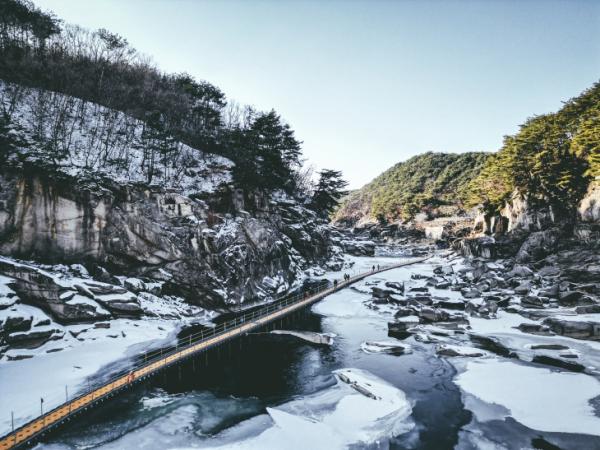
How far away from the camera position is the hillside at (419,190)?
118312mm

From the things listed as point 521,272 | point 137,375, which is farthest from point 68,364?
point 521,272

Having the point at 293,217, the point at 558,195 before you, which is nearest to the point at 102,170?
the point at 293,217

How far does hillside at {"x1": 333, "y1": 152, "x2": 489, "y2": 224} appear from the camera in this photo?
11831 cm

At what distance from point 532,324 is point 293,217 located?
144 feet

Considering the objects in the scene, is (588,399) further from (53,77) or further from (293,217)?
(53,77)

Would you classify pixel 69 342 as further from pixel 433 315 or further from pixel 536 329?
pixel 536 329

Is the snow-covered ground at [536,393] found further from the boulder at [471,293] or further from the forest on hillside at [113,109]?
the forest on hillside at [113,109]

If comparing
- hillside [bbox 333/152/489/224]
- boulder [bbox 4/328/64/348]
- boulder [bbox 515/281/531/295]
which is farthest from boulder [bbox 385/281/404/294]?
hillside [bbox 333/152/489/224]

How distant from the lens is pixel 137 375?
70.5ft

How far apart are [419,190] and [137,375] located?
438ft

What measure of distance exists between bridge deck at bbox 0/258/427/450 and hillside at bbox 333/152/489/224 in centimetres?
9204

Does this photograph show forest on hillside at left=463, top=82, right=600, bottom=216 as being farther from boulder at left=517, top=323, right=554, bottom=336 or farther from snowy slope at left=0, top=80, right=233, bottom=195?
snowy slope at left=0, top=80, right=233, bottom=195

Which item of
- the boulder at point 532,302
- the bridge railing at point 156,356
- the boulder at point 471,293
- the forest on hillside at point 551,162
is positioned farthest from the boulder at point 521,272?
the bridge railing at point 156,356

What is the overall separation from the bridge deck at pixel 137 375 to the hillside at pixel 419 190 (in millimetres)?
92043
